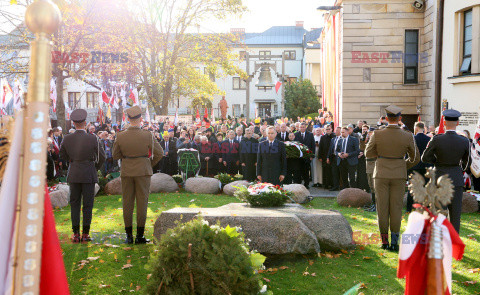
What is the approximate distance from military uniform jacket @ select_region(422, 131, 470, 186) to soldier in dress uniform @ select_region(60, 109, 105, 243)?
5.80m

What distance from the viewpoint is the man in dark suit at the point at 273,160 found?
13.0m

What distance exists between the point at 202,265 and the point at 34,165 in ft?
7.68

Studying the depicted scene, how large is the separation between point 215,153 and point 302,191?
5.60m

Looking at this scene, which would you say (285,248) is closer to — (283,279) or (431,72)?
(283,279)

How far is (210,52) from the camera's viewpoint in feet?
116

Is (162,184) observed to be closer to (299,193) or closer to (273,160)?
(273,160)

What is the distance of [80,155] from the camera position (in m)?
8.60

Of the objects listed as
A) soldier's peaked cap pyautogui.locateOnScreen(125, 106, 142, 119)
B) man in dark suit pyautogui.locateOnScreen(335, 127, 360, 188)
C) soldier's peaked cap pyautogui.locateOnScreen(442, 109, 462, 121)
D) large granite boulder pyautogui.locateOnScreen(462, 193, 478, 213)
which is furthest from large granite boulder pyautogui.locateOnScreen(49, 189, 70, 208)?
large granite boulder pyautogui.locateOnScreen(462, 193, 478, 213)

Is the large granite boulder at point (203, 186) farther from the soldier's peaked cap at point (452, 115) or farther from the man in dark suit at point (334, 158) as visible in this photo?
the soldier's peaked cap at point (452, 115)

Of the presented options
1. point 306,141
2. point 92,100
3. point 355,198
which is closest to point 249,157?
point 306,141

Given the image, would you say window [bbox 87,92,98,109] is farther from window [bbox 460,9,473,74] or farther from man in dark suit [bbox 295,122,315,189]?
window [bbox 460,9,473,74]

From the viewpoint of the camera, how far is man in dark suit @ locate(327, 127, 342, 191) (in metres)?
15.8

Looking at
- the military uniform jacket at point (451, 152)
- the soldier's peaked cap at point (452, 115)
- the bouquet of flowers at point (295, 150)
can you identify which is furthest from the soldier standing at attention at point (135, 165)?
the bouquet of flowers at point (295, 150)

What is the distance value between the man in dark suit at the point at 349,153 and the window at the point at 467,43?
21.7ft
